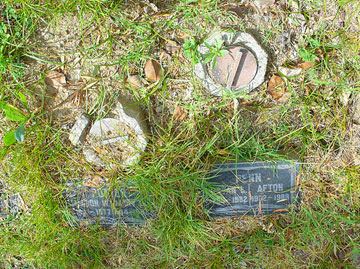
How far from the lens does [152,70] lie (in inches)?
75.9

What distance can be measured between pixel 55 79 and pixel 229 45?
4.35 feet

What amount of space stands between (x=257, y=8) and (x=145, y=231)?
1912 mm

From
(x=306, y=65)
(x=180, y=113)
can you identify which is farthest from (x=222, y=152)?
(x=306, y=65)

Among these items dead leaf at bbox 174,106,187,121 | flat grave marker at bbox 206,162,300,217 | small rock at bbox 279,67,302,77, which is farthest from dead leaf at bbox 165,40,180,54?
flat grave marker at bbox 206,162,300,217

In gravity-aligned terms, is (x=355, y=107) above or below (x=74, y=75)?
below

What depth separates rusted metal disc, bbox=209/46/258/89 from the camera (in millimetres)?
1827

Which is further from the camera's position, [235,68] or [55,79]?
[55,79]

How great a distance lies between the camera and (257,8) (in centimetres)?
192

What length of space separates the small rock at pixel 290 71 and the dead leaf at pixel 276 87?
0.06 meters

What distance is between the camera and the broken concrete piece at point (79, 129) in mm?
1957

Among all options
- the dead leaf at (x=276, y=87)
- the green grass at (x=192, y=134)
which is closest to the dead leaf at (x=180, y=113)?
the green grass at (x=192, y=134)

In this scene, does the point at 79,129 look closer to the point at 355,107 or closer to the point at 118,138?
the point at 118,138

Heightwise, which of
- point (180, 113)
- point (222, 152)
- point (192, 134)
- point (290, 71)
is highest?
point (290, 71)

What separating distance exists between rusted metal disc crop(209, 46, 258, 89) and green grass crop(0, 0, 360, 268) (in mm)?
156
